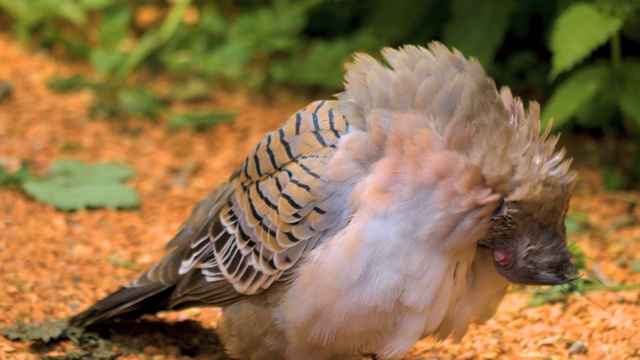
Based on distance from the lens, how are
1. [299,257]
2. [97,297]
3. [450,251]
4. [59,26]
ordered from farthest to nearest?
[59,26] → [97,297] → [299,257] → [450,251]

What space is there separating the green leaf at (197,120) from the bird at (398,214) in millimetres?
3593

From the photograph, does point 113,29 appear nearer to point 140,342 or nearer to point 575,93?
point 575,93

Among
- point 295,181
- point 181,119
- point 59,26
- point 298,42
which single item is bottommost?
point 295,181

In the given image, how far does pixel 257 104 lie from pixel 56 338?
4.10 m

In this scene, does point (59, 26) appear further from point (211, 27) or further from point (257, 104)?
point (257, 104)

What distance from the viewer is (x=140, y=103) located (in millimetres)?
7875

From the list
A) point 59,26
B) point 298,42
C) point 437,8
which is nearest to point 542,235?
point 437,8

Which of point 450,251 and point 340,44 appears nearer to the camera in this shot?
point 450,251

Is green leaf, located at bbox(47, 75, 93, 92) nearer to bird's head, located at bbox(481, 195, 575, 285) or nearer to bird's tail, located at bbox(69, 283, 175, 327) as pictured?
bird's tail, located at bbox(69, 283, 175, 327)

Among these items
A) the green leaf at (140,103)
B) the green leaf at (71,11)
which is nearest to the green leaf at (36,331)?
the green leaf at (140,103)

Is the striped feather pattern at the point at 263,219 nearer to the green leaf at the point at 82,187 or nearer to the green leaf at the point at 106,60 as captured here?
the green leaf at the point at 82,187

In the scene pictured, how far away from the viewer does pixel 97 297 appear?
4.93 meters

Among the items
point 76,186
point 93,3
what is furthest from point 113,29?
point 76,186

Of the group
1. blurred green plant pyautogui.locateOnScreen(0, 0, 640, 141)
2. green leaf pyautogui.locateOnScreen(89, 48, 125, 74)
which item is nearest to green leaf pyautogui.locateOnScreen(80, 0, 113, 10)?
blurred green plant pyautogui.locateOnScreen(0, 0, 640, 141)
